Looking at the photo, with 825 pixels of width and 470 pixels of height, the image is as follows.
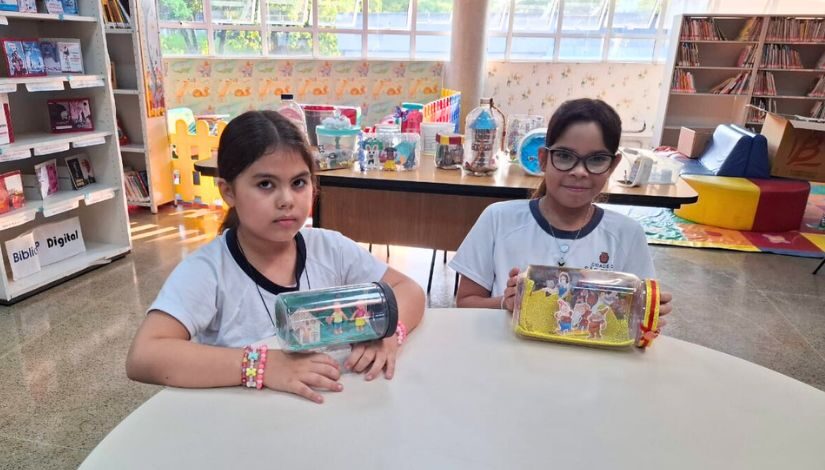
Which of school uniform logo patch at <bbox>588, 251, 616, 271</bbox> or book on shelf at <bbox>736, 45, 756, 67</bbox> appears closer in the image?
school uniform logo patch at <bbox>588, 251, 616, 271</bbox>

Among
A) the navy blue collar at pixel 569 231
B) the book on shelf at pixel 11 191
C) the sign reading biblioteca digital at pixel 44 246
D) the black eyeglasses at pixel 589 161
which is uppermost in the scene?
the black eyeglasses at pixel 589 161

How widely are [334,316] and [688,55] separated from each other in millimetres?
7078

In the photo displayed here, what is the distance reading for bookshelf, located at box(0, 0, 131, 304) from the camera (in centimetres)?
280

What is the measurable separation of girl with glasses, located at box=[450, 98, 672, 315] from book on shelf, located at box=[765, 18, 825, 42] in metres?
6.40

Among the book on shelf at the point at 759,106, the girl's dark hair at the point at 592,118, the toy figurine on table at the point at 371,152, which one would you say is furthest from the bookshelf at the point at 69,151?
the book on shelf at the point at 759,106

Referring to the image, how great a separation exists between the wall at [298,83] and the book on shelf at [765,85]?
12.9ft

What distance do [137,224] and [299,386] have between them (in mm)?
3949

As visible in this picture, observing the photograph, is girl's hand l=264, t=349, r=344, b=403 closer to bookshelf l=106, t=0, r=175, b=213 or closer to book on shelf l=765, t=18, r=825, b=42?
bookshelf l=106, t=0, r=175, b=213

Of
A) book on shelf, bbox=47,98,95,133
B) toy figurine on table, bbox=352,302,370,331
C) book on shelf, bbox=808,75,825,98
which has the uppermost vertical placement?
book on shelf, bbox=808,75,825,98

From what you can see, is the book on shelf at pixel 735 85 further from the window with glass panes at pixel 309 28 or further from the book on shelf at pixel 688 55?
the window with glass panes at pixel 309 28

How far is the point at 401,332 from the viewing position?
1012 mm

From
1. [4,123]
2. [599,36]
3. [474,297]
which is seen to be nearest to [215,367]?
[474,297]

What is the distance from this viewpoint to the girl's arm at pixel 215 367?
845 mm

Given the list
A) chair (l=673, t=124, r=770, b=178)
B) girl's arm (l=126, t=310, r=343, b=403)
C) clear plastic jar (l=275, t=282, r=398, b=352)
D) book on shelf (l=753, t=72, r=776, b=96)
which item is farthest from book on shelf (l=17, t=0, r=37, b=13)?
book on shelf (l=753, t=72, r=776, b=96)
